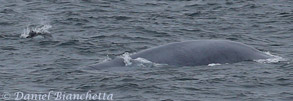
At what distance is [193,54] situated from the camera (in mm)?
22203

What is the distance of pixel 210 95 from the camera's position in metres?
Result: 19.0

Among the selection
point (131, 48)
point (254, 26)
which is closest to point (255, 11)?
point (254, 26)

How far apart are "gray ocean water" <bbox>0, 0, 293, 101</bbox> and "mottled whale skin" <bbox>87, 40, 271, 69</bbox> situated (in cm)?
34

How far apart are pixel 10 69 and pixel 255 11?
18.5m

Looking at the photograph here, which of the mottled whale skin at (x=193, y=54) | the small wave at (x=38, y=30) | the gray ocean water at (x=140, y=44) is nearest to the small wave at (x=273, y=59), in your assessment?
the gray ocean water at (x=140, y=44)

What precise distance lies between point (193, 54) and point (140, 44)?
6.04 meters

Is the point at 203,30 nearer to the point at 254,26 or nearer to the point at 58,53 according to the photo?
the point at 254,26

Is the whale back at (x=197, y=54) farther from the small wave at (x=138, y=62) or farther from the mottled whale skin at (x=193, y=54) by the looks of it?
the small wave at (x=138, y=62)

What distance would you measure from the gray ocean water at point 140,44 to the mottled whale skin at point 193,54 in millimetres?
339

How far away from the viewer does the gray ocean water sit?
19750 mm

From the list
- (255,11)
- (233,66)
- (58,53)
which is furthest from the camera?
(255,11)

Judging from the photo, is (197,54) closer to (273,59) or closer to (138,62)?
(138,62)

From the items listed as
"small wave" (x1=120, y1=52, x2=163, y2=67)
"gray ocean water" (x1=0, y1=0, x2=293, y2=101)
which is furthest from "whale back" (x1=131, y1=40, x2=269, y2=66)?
"gray ocean water" (x1=0, y1=0, x2=293, y2=101)

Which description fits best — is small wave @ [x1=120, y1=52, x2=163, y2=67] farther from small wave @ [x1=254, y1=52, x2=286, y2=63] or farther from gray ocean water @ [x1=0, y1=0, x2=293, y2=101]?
small wave @ [x1=254, y1=52, x2=286, y2=63]
